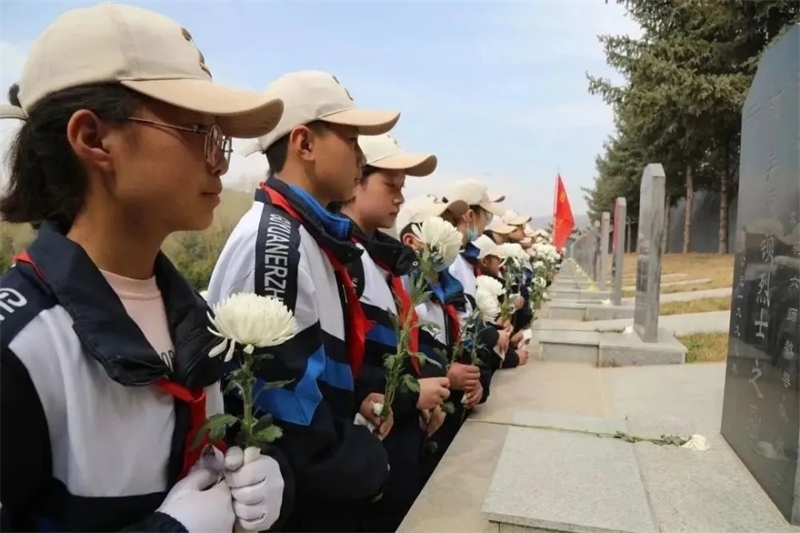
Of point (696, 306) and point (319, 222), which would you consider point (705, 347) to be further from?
point (319, 222)

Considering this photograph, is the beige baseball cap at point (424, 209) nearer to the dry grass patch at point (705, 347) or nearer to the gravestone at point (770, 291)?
the gravestone at point (770, 291)

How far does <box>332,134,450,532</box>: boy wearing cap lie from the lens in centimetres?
243

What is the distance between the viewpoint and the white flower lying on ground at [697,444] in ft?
11.5

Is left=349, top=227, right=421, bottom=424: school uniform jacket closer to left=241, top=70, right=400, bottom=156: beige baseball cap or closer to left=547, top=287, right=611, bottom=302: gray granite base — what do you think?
left=241, top=70, right=400, bottom=156: beige baseball cap

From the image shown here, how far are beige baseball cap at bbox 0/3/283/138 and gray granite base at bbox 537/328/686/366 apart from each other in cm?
562

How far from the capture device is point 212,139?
137cm

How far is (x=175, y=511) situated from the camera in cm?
120

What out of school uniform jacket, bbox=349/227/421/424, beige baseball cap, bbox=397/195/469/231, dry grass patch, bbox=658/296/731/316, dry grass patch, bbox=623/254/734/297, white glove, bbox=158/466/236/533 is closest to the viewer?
white glove, bbox=158/466/236/533

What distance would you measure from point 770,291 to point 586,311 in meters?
7.02

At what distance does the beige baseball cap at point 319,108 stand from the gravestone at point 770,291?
189 cm

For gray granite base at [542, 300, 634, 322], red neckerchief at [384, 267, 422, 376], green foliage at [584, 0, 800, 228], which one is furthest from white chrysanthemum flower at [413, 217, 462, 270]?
green foliage at [584, 0, 800, 228]

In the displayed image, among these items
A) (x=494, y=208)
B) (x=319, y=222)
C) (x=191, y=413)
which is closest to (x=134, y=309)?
(x=191, y=413)

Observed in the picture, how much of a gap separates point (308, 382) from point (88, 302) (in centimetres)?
68

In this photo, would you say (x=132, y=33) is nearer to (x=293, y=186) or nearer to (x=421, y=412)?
(x=293, y=186)
